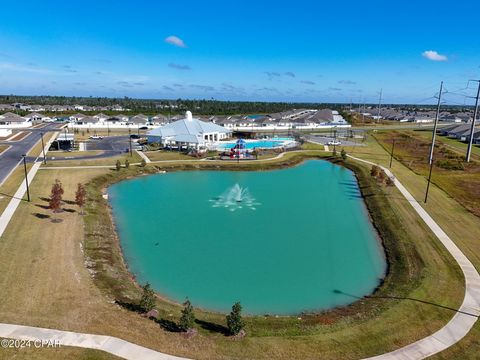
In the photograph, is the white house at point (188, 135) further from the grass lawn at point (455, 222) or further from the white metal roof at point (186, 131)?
the grass lawn at point (455, 222)

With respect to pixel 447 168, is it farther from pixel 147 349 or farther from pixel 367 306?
pixel 147 349

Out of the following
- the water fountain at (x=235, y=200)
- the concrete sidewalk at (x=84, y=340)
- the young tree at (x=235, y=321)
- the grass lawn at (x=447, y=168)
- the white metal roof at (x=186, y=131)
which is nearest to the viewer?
the concrete sidewalk at (x=84, y=340)

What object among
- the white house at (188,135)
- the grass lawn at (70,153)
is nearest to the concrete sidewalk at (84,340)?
the grass lawn at (70,153)

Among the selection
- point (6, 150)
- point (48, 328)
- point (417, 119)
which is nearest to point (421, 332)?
point (48, 328)

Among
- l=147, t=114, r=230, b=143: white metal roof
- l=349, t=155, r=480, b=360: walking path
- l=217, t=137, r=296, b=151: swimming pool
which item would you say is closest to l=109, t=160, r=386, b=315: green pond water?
l=349, t=155, r=480, b=360: walking path

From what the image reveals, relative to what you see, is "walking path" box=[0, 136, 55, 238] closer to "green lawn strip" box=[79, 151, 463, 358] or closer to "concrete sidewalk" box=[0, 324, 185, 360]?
"green lawn strip" box=[79, 151, 463, 358]

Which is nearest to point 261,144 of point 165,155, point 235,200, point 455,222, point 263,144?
point 263,144
